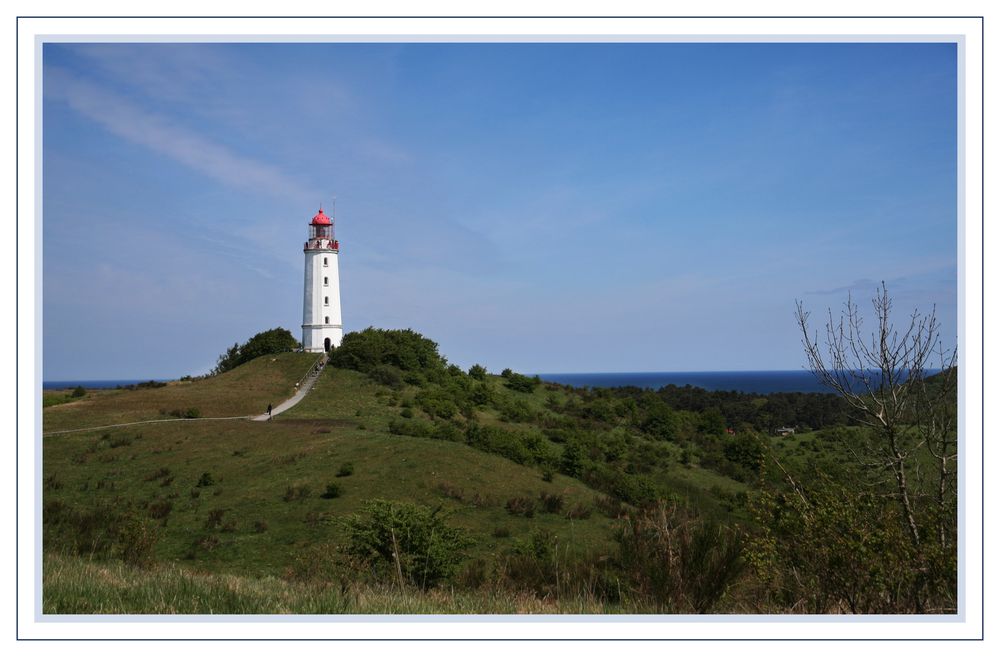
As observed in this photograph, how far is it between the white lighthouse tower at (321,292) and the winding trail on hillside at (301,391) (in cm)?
215

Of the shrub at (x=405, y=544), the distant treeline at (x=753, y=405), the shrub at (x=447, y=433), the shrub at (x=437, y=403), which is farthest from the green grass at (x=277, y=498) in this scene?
the distant treeline at (x=753, y=405)

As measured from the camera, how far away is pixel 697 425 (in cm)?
5156

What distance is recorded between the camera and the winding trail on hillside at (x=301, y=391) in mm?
38188

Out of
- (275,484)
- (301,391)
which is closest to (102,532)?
(275,484)

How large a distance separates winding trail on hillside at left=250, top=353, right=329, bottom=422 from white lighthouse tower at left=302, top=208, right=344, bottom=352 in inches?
84.8

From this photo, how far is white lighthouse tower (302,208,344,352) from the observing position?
55062mm

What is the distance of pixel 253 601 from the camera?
5.84m

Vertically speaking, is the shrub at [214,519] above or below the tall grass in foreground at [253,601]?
below

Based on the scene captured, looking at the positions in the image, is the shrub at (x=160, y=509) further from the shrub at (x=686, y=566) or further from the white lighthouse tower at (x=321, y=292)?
the white lighthouse tower at (x=321, y=292)

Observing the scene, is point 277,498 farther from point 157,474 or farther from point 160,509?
point 157,474

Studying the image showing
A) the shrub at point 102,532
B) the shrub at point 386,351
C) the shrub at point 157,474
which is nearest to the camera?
the shrub at point 102,532
